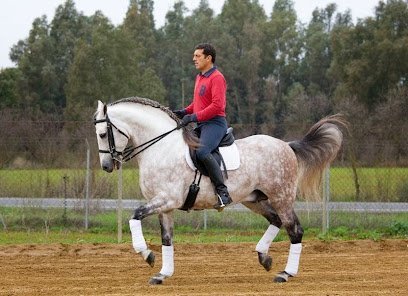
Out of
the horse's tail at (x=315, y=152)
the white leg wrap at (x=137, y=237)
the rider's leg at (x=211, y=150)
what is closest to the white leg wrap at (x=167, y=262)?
the white leg wrap at (x=137, y=237)

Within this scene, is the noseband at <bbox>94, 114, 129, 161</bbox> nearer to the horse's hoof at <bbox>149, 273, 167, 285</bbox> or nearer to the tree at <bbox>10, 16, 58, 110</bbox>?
the horse's hoof at <bbox>149, 273, 167, 285</bbox>

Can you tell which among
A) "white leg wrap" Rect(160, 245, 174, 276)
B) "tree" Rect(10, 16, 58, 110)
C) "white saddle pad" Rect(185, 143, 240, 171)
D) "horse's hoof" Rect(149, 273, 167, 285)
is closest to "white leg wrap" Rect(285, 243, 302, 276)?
"white saddle pad" Rect(185, 143, 240, 171)

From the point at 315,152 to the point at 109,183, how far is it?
9667 millimetres

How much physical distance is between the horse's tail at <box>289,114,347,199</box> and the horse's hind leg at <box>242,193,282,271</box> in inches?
24.2

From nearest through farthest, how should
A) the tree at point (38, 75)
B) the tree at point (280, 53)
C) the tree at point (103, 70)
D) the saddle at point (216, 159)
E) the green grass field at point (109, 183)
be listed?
the saddle at point (216, 159) → the green grass field at point (109, 183) → the tree at point (103, 70) → the tree at point (38, 75) → the tree at point (280, 53)

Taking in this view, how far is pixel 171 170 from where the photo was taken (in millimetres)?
10656

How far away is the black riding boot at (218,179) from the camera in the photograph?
1060 centimetres

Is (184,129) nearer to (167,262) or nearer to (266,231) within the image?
(167,262)

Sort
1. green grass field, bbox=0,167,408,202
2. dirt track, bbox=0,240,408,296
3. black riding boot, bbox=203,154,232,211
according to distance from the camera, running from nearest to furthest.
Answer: dirt track, bbox=0,240,408,296, black riding boot, bbox=203,154,232,211, green grass field, bbox=0,167,408,202

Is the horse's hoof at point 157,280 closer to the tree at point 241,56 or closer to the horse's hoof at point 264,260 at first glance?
the horse's hoof at point 264,260

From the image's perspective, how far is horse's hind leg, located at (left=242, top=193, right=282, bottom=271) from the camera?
37.7 feet

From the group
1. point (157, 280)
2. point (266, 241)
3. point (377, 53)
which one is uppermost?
point (377, 53)

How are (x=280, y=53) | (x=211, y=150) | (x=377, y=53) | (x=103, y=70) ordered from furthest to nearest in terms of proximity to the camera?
(x=280, y=53) → (x=103, y=70) → (x=377, y=53) → (x=211, y=150)

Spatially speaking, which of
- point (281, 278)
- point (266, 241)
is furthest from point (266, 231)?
point (281, 278)
